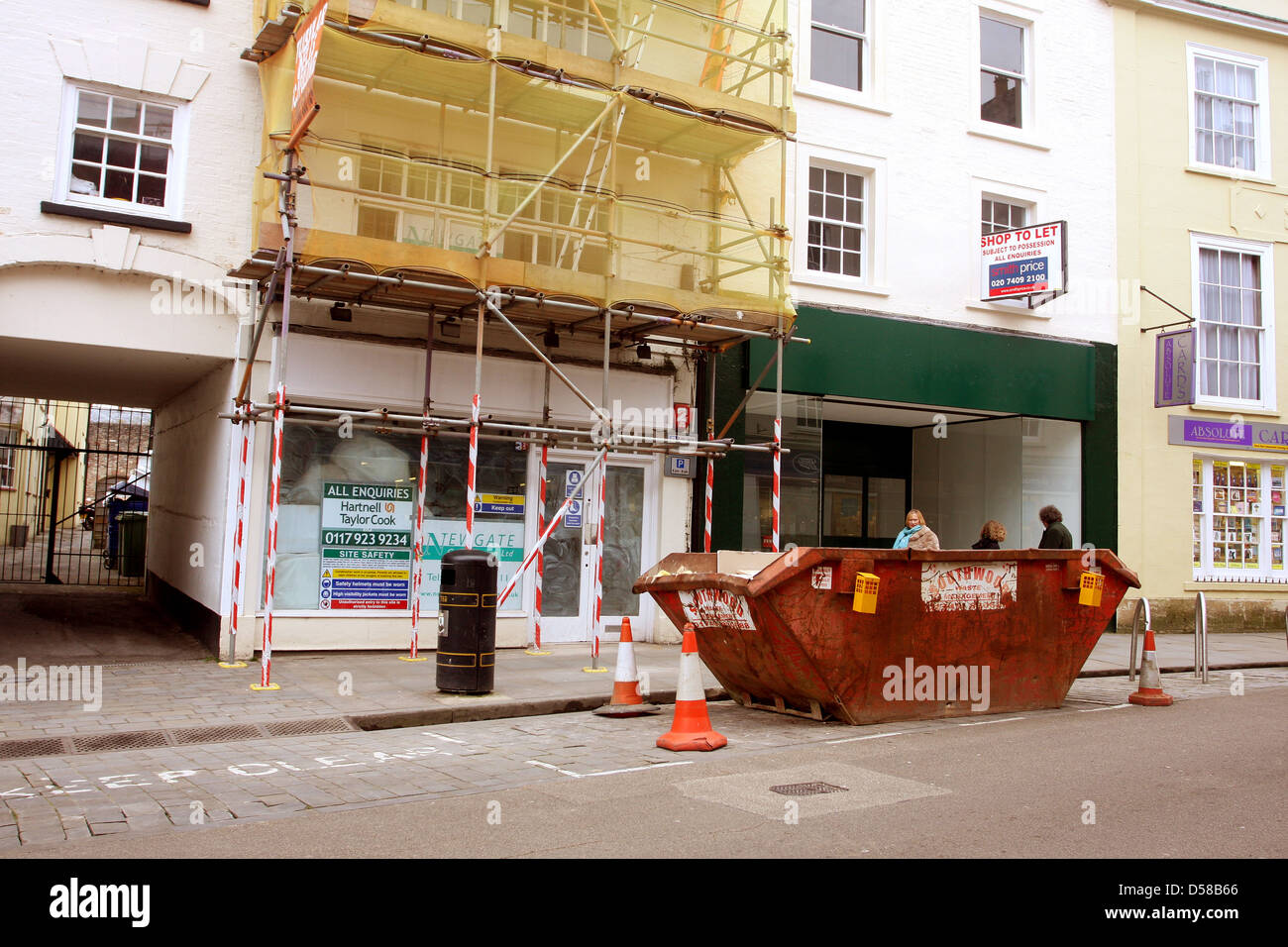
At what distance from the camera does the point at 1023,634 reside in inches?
385

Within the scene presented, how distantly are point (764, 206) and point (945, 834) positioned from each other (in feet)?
37.6

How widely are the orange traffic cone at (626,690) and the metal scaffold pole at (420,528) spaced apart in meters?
3.24

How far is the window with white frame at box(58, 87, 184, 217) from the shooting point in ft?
38.8

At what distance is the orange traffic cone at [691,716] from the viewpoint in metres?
8.15

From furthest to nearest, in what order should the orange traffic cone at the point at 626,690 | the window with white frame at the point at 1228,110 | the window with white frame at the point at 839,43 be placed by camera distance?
the window with white frame at the point at 1228,110 < the window with white frame at the point at 839,43 < the orange traffic cone at the point at 626,690

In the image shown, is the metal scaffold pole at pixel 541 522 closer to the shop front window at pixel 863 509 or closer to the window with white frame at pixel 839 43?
the shop front window at pixel 863 509

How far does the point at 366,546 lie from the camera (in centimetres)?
1293

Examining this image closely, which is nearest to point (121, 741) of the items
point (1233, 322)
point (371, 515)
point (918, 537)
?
point (371, 515)

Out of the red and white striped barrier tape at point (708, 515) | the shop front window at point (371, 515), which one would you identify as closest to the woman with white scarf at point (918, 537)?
the red and white striped barrier tape at point (708, 515)

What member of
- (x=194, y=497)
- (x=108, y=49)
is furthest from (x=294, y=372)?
(x=108, y=49)

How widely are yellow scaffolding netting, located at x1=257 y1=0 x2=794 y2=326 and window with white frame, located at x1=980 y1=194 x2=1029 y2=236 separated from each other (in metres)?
4.01

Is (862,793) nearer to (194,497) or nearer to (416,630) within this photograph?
(416,630)

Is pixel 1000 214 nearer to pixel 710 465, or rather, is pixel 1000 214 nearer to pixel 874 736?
pixel 710 465

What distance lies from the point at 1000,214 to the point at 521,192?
8.44 metres
